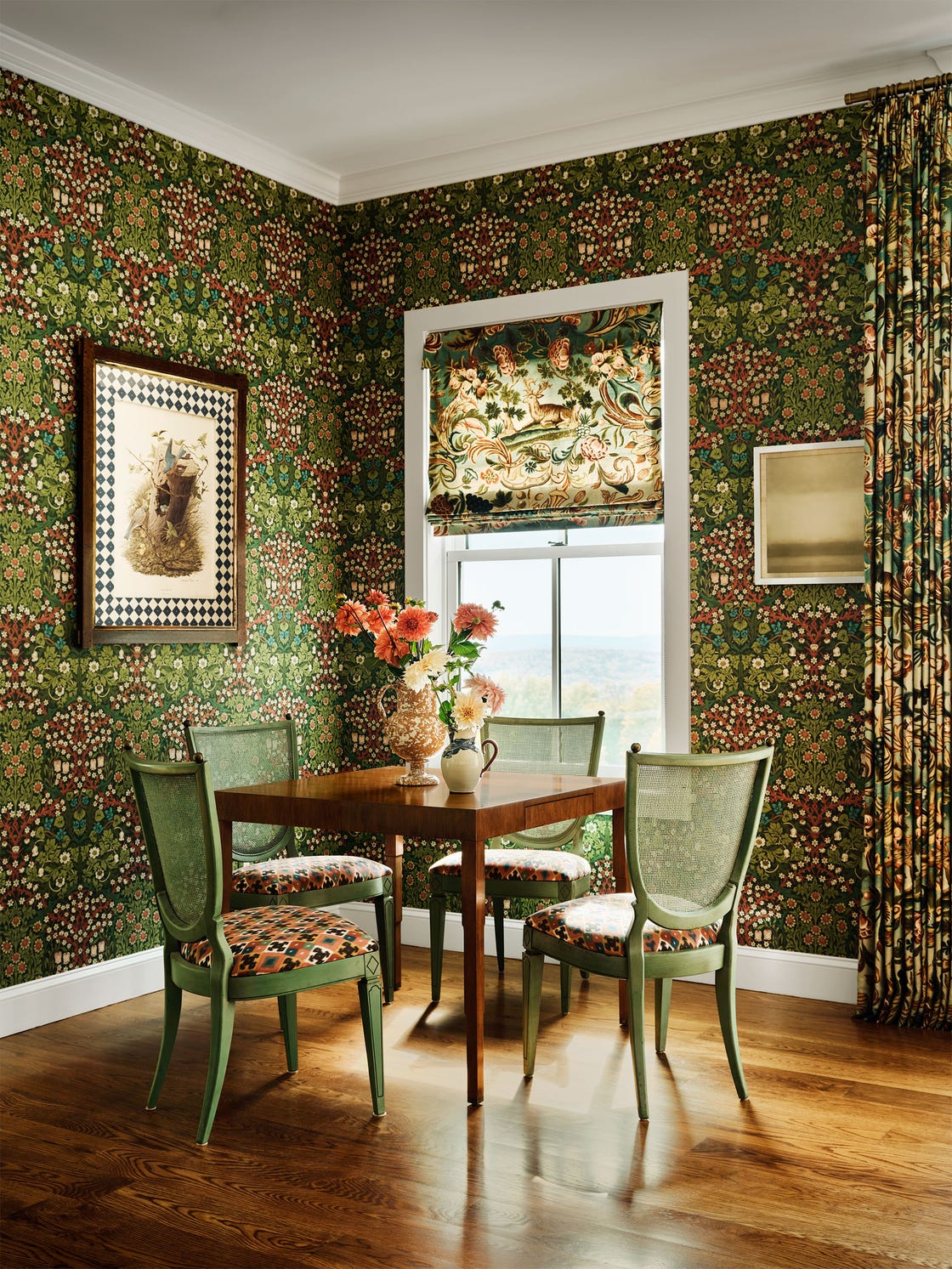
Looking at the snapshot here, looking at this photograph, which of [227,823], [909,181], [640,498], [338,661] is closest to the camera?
[227,823]

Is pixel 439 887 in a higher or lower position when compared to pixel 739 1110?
higher

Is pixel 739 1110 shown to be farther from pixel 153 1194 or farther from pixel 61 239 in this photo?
pixel 61 239

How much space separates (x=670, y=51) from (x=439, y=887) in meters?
2.90

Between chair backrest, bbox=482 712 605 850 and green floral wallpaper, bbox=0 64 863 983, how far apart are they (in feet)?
1.24

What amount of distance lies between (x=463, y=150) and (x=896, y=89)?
1.69 meters

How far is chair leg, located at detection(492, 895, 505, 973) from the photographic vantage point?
4.34 m

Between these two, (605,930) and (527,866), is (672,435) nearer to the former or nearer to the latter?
(527,866)

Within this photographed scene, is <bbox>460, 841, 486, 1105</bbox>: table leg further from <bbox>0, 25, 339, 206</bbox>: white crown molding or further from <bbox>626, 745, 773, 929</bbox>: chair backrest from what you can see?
<bbox>0, 25, 339, 206</bbox>: white crown molding

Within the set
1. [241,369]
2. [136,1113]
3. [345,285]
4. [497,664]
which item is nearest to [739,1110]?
[136,1113]

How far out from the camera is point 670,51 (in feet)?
13.4

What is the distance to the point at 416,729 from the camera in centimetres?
380

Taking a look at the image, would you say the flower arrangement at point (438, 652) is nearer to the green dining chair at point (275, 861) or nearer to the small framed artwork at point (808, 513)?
the green dining chair at point (275, 861)

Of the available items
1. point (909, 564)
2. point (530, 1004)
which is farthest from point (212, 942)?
point (909, 564)

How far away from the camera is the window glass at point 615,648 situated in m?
4.68
